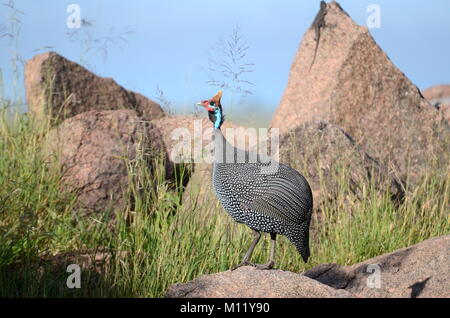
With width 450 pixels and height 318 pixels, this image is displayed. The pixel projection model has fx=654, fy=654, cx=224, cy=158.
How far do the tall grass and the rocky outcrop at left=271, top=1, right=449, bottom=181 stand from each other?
1163mm

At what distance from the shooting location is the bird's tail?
3.97 metres

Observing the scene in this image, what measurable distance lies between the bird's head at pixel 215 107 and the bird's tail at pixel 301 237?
794 millimetres

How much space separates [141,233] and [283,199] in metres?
1.16

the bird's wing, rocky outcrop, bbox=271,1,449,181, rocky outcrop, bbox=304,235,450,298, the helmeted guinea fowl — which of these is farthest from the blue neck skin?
rocky outcrop, bbox=271,1,449,181

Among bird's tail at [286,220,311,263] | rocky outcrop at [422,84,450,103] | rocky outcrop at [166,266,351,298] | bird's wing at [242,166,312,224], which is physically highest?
→ rocky outcrop at [422,84,450,103]

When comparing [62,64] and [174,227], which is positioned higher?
[62,64]

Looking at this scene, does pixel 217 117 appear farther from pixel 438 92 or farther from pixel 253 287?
pixel 438 92

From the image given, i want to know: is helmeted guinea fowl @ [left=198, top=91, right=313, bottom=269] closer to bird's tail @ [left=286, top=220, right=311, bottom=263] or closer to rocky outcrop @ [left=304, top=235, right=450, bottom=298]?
bird's tail @ [left=286, top=220, right=311, bottom=263]

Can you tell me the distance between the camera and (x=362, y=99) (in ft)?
24.3

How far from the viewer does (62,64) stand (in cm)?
789

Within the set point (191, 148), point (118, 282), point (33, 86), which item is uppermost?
point (33, 86)

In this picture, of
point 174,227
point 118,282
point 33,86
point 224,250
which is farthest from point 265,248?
point 33,86
